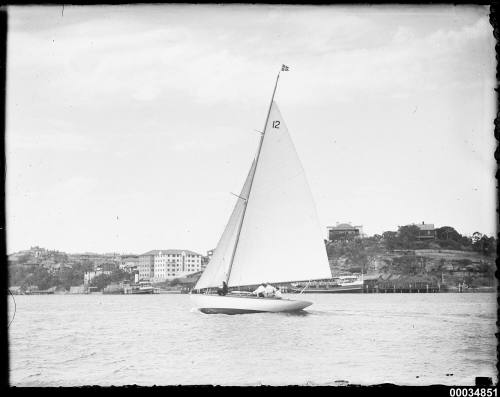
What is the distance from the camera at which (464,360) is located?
901cm

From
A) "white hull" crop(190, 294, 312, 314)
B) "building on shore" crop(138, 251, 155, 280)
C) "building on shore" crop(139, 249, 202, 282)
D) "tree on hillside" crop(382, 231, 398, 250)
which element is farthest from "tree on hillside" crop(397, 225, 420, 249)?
"building on shore" crop(138, 251, 155, 280)

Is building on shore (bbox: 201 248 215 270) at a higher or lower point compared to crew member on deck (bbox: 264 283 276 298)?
higher

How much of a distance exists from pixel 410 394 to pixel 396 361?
226 cm

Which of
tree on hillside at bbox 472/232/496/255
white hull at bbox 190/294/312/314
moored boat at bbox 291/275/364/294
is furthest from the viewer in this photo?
moored boat at bbox 291/275/364/294

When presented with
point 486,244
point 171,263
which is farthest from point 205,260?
point 486,244

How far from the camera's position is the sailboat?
1773 centimetres

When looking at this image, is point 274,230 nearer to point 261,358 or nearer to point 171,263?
point 171,263

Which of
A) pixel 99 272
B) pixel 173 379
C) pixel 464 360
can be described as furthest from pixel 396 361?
pixel 99 272

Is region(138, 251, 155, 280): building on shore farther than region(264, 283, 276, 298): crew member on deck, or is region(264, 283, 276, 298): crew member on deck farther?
region(264, 283, 276, 298): crew member on deck

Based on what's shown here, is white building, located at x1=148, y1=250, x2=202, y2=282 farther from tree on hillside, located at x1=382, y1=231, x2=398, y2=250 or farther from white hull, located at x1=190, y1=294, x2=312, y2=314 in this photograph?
tree on hillside, located at x1=382, y1=231, x2=398, y2=250

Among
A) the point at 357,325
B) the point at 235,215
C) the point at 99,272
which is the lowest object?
the point at 357,325

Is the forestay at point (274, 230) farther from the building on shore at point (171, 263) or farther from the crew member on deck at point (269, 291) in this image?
the building on shore at point (171, 263)

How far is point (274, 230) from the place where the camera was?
18453 millimetres

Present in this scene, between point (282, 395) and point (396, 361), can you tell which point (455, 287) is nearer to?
point (396, 361)
